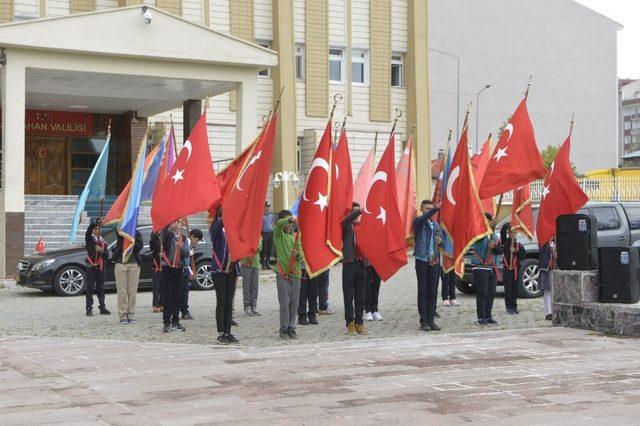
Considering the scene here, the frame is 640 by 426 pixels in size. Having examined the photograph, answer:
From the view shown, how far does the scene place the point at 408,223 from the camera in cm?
1652

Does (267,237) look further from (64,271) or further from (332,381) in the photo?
(332,381)

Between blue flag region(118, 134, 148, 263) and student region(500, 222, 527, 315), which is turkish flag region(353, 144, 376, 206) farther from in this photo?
blue flag region(118, 134, 148, 263)

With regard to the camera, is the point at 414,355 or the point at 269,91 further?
the point at 269,91

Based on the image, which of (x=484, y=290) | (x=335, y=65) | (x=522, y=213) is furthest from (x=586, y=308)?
(x=335, y=65)

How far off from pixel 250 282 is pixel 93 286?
8.75ft

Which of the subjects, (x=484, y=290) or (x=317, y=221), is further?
(x=484, y=290)

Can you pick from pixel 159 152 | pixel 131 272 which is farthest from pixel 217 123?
pixel 131 272

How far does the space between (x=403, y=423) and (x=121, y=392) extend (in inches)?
117

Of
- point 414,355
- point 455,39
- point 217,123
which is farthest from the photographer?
point 455,39

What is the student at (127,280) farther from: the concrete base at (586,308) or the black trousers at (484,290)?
the concrete base at (586,308)

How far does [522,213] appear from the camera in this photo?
56.2ft

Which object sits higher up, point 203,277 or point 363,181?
point 363,181

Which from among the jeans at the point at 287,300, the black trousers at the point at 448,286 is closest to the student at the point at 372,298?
the jeans at the point at 287,300

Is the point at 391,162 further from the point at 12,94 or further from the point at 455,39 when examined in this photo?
the point at 455,39
